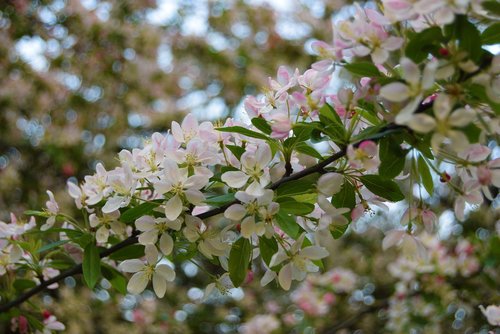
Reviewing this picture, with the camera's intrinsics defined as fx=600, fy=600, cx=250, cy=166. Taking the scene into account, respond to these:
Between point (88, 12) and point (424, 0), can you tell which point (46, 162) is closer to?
point (88, 12)

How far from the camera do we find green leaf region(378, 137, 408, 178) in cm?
90

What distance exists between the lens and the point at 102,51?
15.6 ft

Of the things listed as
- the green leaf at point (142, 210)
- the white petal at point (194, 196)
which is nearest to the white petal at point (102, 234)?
the green leaf at point (142, 210)

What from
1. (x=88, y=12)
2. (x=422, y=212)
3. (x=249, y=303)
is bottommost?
(x=249, y=303)

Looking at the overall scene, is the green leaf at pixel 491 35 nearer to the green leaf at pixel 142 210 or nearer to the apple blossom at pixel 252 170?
the apple blossom at pixel 252 170

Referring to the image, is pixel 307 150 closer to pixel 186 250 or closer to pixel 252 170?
pixel 252 170

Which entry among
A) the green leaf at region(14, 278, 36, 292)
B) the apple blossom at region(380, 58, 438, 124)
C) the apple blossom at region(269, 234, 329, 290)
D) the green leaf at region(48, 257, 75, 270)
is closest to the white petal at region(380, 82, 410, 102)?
the apple blossom at region(380, 58, 438, 124)

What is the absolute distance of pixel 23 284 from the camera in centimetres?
141

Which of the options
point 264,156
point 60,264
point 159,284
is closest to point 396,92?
point 264,156

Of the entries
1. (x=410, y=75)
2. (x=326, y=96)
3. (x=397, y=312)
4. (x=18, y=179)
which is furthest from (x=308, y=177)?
(x=18, y=179)

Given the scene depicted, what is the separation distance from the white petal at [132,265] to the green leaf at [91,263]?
0.18 ft

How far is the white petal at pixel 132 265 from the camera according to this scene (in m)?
1.09

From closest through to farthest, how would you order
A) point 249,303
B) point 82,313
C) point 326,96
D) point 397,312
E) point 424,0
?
1. point 424,0
2. point 326,96
3. point 397,312
4. point 82,313
5. point 249,303

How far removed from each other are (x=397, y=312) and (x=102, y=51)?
3017mm
